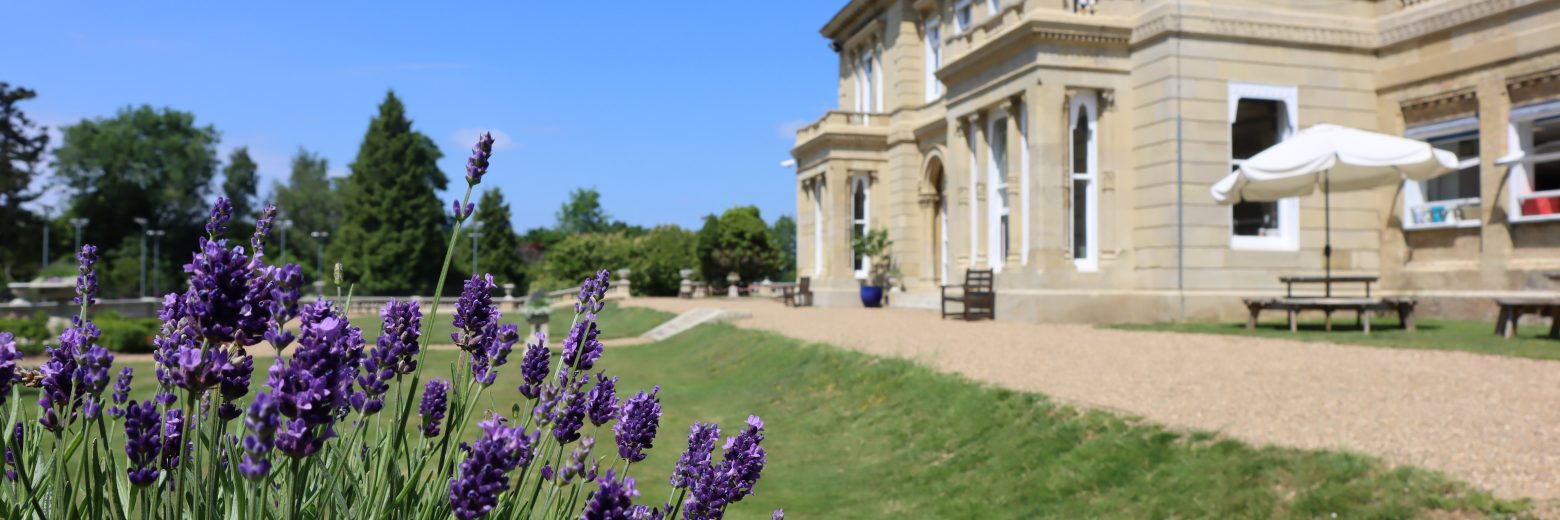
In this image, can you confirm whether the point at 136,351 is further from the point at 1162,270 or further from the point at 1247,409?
the point at 1247,409

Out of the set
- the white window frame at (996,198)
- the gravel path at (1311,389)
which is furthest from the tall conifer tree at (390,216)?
the gravel path at (1311,389)

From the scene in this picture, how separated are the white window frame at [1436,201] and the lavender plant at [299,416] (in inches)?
702

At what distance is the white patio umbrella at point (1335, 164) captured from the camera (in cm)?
1317

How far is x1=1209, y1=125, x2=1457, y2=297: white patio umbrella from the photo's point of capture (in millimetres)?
13172

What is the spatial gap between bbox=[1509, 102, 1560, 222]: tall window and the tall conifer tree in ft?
159

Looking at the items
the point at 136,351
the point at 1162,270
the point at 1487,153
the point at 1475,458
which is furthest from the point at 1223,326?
the point at 136,351

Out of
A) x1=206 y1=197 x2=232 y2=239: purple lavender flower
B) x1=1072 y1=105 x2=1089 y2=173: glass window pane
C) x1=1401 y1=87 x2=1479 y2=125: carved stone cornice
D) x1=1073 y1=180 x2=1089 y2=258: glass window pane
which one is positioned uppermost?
x1=1401 y1=87 x2=1479 y2=125: carved stone cornice

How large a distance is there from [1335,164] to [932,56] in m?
15.3

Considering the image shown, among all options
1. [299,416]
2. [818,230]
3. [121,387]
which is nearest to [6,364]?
[121,387]

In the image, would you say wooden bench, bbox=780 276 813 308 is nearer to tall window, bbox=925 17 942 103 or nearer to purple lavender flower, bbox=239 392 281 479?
tall window, bbox=925 17 942 103

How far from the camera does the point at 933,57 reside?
27.9 meters

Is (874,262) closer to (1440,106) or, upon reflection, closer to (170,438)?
(1440,106)

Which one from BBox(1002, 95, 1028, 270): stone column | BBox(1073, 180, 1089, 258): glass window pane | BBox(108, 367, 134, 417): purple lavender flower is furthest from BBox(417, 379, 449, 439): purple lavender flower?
BBox(1073, 180, 1089, 258): glass window pane

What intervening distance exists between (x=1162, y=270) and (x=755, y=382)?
317 inches
